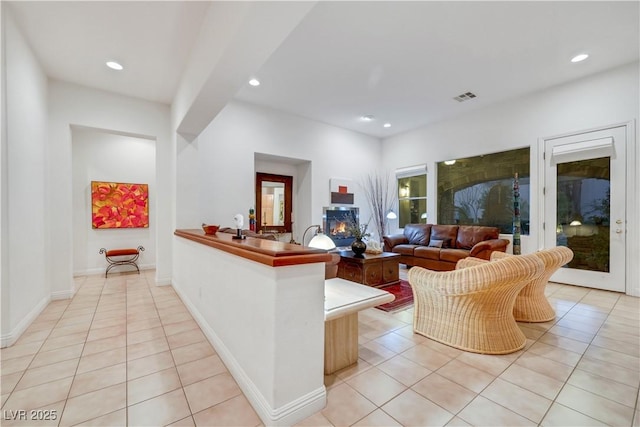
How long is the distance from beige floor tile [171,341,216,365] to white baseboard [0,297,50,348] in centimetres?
157

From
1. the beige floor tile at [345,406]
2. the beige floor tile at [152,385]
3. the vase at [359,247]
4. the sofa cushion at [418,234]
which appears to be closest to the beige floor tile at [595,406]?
the beige floor tile at [345,406]

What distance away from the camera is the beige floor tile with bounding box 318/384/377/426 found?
1.53 meters

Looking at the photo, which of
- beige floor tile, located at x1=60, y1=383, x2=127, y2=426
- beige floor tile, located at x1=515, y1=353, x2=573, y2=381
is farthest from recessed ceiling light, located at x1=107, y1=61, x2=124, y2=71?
beige floor tile, located at x1=515, y1=353, x2=573, y2=381

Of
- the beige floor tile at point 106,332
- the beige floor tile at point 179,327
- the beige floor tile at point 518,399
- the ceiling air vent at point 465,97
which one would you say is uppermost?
the ceiling air vent at point 465,97

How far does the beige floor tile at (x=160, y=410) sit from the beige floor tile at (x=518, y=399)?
1929 mm

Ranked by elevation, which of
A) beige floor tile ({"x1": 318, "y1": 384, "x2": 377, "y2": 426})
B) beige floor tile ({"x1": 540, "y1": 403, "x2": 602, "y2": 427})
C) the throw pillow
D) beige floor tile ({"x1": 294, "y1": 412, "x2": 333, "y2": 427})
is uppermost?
the throw pillow

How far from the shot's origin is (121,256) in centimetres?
541

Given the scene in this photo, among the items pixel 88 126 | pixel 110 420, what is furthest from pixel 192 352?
pixel 88 126

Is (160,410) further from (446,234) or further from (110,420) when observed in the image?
(446,234)

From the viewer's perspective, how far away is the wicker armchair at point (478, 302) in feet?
6.85

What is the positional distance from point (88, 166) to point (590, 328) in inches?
314

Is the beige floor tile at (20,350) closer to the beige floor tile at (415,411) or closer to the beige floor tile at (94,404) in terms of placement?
the beige floor tile at (94,404)

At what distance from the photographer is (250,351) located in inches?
67.4

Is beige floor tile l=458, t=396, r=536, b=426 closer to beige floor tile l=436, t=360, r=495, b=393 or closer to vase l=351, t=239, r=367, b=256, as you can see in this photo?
beige floor tile l=436, t=360, r=495, b=393
